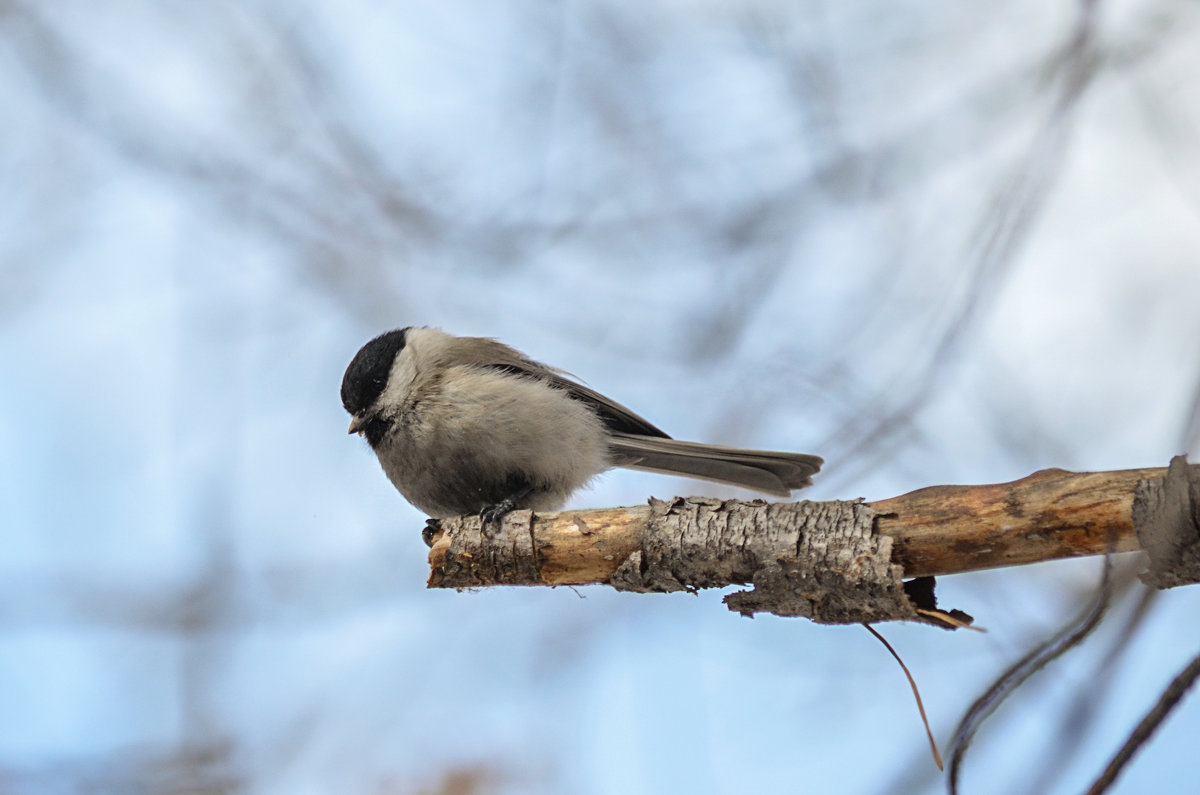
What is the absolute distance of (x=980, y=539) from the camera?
6.92ft

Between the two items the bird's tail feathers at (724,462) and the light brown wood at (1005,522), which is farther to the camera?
the bird's tail feathers at (724,462)

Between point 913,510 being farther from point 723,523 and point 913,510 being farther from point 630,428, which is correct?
point 630,428

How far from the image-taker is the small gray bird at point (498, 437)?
3.39 meters

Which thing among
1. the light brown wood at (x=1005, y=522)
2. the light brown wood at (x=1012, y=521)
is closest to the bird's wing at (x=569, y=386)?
the light brown wood at (x=1005, y=522)

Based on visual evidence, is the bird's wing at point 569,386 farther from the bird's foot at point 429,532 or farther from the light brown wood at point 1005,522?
the light brown wood at point 1005,522

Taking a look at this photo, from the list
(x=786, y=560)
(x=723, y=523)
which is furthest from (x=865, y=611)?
(x=723, y=523)

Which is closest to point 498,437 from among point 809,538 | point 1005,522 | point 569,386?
point 569,386

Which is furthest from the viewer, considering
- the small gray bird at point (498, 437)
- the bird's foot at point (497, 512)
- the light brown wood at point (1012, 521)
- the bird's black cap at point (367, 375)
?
the bird's black cap at point (367, 375)

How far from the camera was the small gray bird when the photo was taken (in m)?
3.39

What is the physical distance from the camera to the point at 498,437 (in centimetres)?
338

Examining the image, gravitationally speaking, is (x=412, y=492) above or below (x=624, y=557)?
above

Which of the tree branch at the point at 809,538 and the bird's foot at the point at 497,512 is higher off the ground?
the bird's foot at the point at 497,512

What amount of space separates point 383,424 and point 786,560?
1.82 m

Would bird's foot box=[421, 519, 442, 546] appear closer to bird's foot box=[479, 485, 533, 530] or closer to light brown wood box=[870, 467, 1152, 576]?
bird's foot box=[479, 485, 533, 530]
